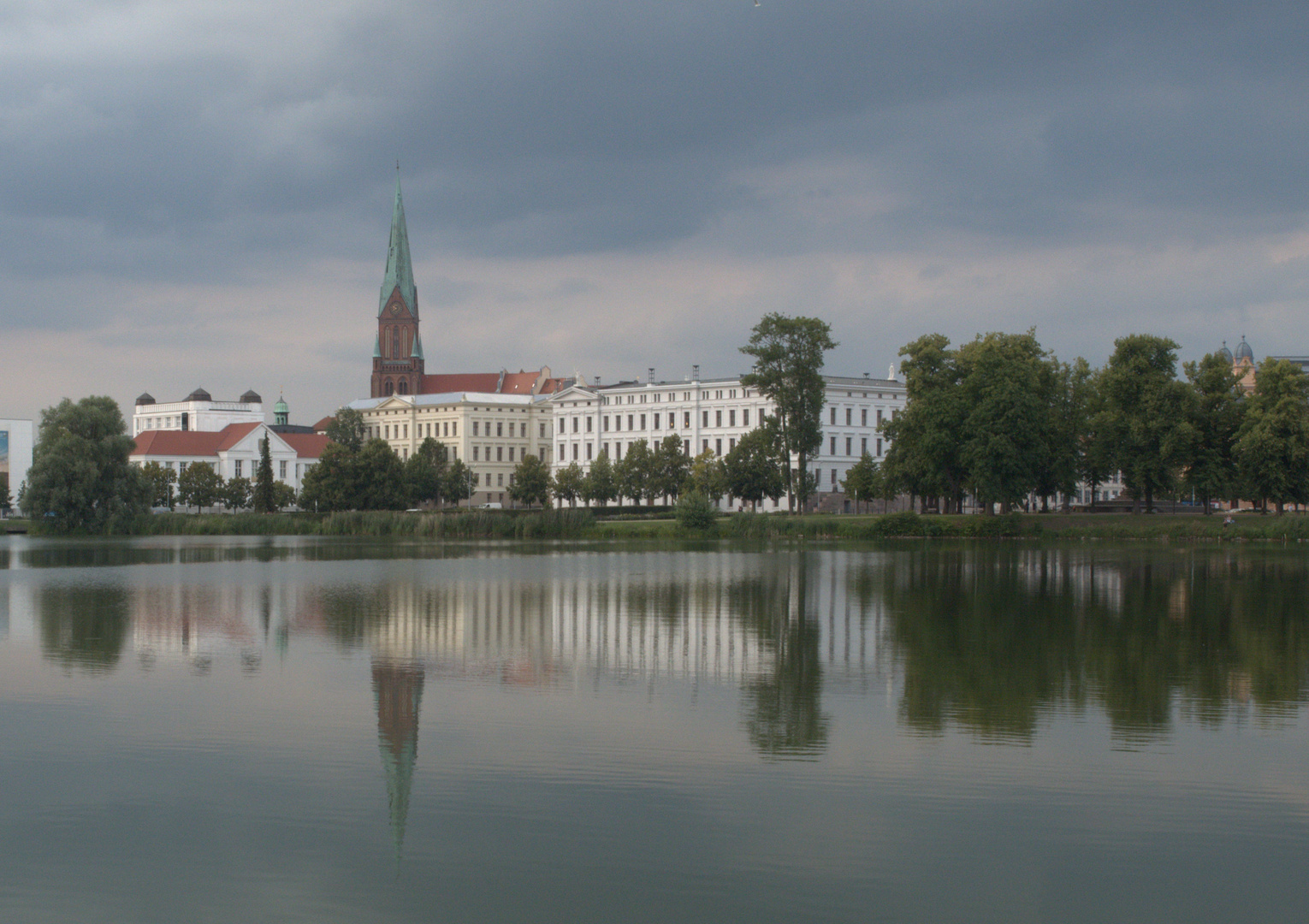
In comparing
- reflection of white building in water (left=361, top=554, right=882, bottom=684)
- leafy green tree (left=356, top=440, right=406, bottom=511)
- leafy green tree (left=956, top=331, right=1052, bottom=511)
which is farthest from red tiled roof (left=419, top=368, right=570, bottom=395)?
reflection of white building in water (left=361, top=554, right=882, bottom=684)

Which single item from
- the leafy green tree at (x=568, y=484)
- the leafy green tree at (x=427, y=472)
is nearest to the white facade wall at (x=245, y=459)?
the leafy green tree at (x=427, y=472)

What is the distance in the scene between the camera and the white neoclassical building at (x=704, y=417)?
429ft

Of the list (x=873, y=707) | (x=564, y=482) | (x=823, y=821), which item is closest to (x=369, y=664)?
(x=873, y=707)

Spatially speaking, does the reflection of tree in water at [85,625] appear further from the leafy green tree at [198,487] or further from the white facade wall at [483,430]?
the white facade wall at [483,430]

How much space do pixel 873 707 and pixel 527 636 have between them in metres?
8.89

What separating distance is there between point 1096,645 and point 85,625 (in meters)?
18.4

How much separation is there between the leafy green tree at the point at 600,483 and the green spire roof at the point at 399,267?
62393 millimetres

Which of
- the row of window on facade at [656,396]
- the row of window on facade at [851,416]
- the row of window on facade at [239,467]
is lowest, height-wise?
the row of window on facade at [239,467]

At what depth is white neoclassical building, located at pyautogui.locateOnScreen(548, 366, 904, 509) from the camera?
13088cm

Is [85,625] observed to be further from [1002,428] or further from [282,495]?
[282,495]

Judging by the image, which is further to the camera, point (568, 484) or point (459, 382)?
point (459, 382)

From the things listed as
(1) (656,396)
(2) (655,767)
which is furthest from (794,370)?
(2) (655,767)

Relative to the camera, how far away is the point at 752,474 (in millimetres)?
105688

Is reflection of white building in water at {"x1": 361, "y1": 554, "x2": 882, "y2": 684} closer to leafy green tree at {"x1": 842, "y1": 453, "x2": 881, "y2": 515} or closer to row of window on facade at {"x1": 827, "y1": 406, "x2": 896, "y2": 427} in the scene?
leafy green tree at {"x1": 842, "y1": 453, "x2": 881, "y2": 515}
